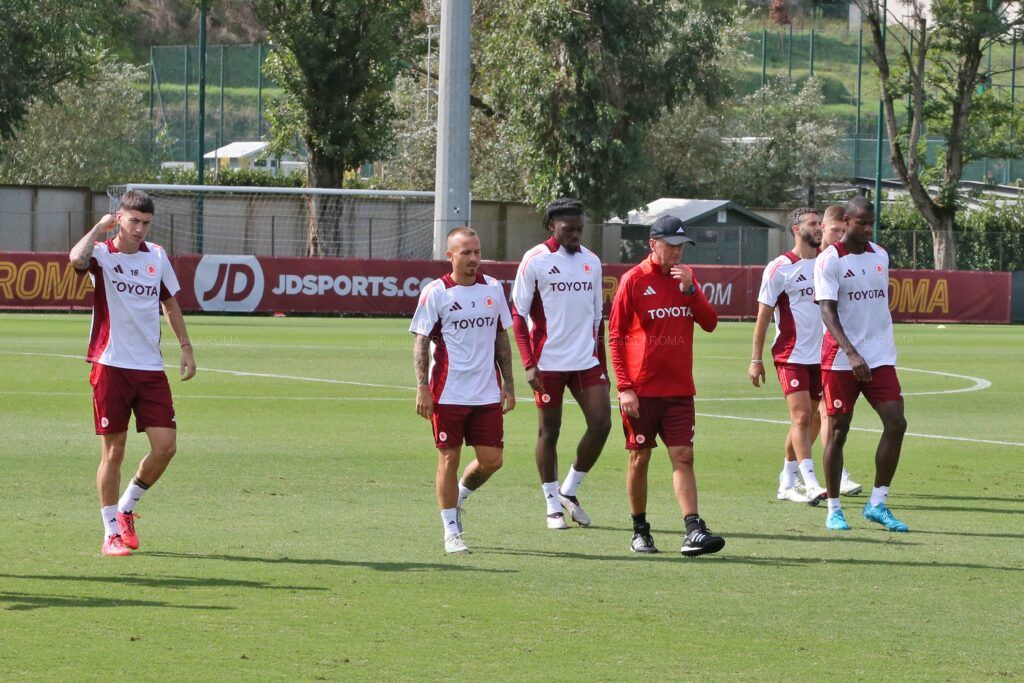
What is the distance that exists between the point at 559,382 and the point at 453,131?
81.3 feet

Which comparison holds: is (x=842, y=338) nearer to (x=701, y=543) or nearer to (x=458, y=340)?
(x=701, y=543)

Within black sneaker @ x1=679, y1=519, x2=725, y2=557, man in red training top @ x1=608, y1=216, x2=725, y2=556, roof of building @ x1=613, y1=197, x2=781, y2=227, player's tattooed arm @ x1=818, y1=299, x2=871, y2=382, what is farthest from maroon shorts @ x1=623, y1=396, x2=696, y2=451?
roof of building @ x1=613, y1=197, x2=781, y2=227

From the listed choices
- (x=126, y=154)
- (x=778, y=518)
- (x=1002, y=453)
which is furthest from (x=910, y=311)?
(x=126, y=154)

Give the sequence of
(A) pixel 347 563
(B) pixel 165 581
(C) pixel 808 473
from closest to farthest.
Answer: (B) pixel 165 581, (A) pixel 347 563, (C) pixel 808 473

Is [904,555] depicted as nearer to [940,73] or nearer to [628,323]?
[628,323]

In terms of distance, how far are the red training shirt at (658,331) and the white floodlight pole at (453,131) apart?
25335mm

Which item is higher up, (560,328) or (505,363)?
(560,328)

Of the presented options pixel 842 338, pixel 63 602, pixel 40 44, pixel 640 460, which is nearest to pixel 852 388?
pixel 842 338

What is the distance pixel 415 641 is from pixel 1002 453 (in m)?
9.05

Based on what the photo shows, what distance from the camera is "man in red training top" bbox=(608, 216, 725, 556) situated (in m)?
8.90

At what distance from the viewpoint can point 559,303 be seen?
→ 10102 millimetres

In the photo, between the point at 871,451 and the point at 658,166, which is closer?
the point at 871,451

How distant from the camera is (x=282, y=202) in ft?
158

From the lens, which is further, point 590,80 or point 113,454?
point 590,80
